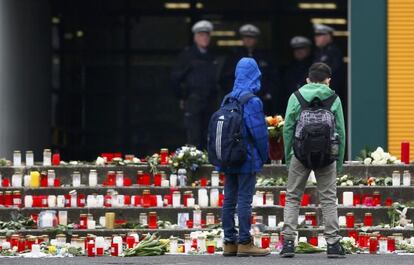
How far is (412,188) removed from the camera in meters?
16.2

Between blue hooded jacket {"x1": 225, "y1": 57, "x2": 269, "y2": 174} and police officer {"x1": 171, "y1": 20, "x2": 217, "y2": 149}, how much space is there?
610cm

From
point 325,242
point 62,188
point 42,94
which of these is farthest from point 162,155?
point 42,94

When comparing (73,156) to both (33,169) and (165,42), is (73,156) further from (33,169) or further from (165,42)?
(33,169)

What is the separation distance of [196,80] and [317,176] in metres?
6.76

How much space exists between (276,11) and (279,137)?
843 cm

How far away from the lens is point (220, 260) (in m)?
14.0

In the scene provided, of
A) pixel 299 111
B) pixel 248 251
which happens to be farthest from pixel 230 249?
pixel 299 111

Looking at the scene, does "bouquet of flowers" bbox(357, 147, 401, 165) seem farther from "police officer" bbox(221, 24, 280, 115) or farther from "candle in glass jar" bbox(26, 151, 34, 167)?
"police officer" bbox(221, 24, 280, 115)

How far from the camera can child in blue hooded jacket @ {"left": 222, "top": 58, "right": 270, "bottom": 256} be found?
1420cm

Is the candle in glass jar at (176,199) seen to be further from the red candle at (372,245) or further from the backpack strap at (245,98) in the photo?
the red candle at (372,245)

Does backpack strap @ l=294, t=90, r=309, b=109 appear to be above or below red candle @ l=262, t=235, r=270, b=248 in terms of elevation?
above

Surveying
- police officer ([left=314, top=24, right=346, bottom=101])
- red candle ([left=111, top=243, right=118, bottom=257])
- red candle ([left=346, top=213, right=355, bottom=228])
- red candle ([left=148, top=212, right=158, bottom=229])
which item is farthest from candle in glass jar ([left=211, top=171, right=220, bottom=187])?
police officer ([left=314, top=24, right=346, bottom=101])

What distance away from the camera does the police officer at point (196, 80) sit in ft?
67.4

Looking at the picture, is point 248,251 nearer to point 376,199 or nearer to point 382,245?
point 382,245
